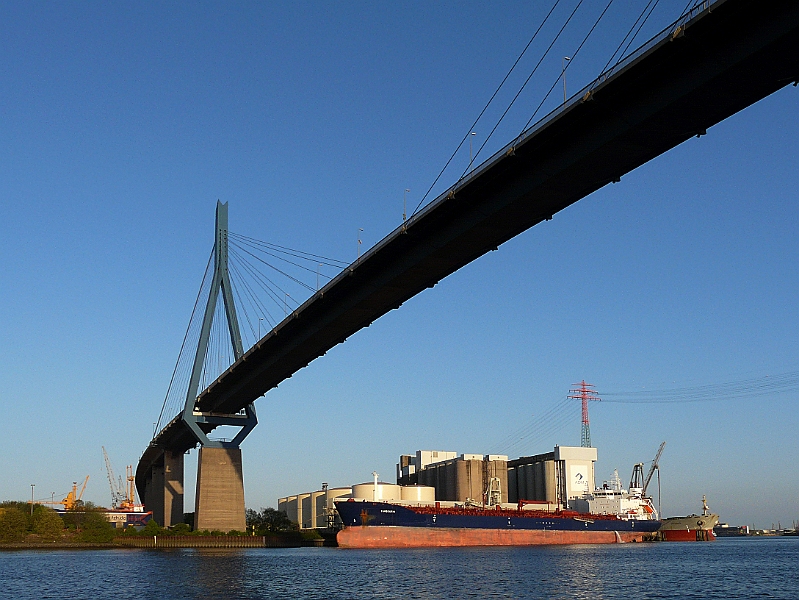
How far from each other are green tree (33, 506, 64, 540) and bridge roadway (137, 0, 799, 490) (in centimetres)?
5997

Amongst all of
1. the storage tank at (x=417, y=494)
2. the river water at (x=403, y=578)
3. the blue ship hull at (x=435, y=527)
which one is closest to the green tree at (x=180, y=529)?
the blue ship hull at (x=435, y=527)

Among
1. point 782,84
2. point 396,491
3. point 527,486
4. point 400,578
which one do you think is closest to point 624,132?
point 782,84

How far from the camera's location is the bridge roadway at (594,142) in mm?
22250

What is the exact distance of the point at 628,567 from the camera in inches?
1989

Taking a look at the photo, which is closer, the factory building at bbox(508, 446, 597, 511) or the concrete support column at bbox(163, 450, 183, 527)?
the concrete support column at bbox(163, 450, 183, 527)

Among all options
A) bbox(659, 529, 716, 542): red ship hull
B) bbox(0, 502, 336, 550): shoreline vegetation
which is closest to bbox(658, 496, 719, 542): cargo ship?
bbox(659, 529, 716, 542): red ship hull

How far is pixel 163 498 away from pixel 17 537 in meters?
16.1

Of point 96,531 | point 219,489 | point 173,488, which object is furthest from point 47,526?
point 219,489

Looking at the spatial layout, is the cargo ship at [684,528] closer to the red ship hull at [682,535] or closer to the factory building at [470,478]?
the red ship hull at [682,535]

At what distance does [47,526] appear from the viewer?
9419 cm

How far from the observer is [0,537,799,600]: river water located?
34812 mm

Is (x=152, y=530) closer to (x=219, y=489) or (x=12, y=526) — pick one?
(x=12, y=526)

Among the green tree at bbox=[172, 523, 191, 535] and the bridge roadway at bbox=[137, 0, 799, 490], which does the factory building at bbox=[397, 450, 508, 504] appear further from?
the bridge roadway at bbox=[137, 0, 799, 490]

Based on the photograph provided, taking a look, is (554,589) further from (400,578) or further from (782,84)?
(782,84)
